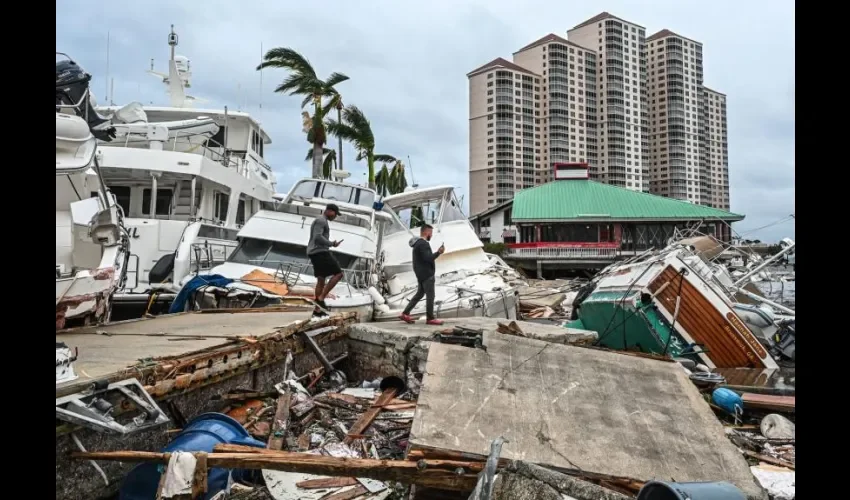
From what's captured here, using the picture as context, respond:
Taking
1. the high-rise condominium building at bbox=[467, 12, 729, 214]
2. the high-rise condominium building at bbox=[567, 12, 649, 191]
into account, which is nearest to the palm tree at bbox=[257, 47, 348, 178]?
the high-rise condominium building at bbox=[467, 12, 729, 214]

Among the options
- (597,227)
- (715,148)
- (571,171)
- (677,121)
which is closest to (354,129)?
(597,227)

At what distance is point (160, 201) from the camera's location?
15.3m

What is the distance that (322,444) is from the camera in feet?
16.0

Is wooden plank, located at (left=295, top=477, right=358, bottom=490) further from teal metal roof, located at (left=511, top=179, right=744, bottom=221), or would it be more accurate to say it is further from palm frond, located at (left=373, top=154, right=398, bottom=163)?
teal metal roof, located at (left=511, top=179, right=744, bottom=221)

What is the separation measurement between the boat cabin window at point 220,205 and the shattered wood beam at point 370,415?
11753mm

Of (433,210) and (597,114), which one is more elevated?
(597,114)

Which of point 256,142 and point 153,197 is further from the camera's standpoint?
point 256,142

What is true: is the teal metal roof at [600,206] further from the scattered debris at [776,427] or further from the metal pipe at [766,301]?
the scattered debris at [776,427]

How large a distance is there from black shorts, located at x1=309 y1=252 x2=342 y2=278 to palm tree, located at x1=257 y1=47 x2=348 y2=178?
11.6 m

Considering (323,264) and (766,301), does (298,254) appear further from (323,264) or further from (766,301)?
(766,301)

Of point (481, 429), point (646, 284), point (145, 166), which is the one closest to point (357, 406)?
point (481, 429)

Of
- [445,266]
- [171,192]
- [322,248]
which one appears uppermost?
[171,192]

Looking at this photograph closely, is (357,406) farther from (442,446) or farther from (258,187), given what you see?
(258,187)

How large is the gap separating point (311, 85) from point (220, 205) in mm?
6481
